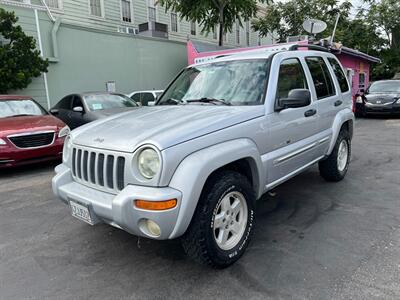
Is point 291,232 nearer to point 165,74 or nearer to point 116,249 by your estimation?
point 116,249

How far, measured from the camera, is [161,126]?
2898mm

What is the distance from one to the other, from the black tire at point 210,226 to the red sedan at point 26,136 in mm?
4720

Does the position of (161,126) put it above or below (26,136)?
above

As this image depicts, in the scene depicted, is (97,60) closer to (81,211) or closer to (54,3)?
(54,3)

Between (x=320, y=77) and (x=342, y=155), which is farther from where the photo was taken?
(x=342, y=155)

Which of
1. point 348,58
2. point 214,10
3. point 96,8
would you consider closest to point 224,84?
point 214,10

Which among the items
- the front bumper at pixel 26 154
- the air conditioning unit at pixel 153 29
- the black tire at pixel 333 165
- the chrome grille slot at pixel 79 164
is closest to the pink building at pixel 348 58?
the air conditioning unit at pixel 153 29

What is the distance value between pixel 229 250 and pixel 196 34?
20.1 meters

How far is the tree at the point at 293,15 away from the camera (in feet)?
78.2

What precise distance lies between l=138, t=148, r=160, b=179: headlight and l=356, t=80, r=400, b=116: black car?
40.8 ft

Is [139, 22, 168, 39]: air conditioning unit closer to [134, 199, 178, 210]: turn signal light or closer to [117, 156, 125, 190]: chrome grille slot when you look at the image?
[117, 156, 125, 190]: chrome grille slot

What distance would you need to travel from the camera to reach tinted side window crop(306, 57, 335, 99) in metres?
4.51

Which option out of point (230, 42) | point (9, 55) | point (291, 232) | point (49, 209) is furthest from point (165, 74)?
point (291, 232)

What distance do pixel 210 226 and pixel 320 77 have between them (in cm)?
286
